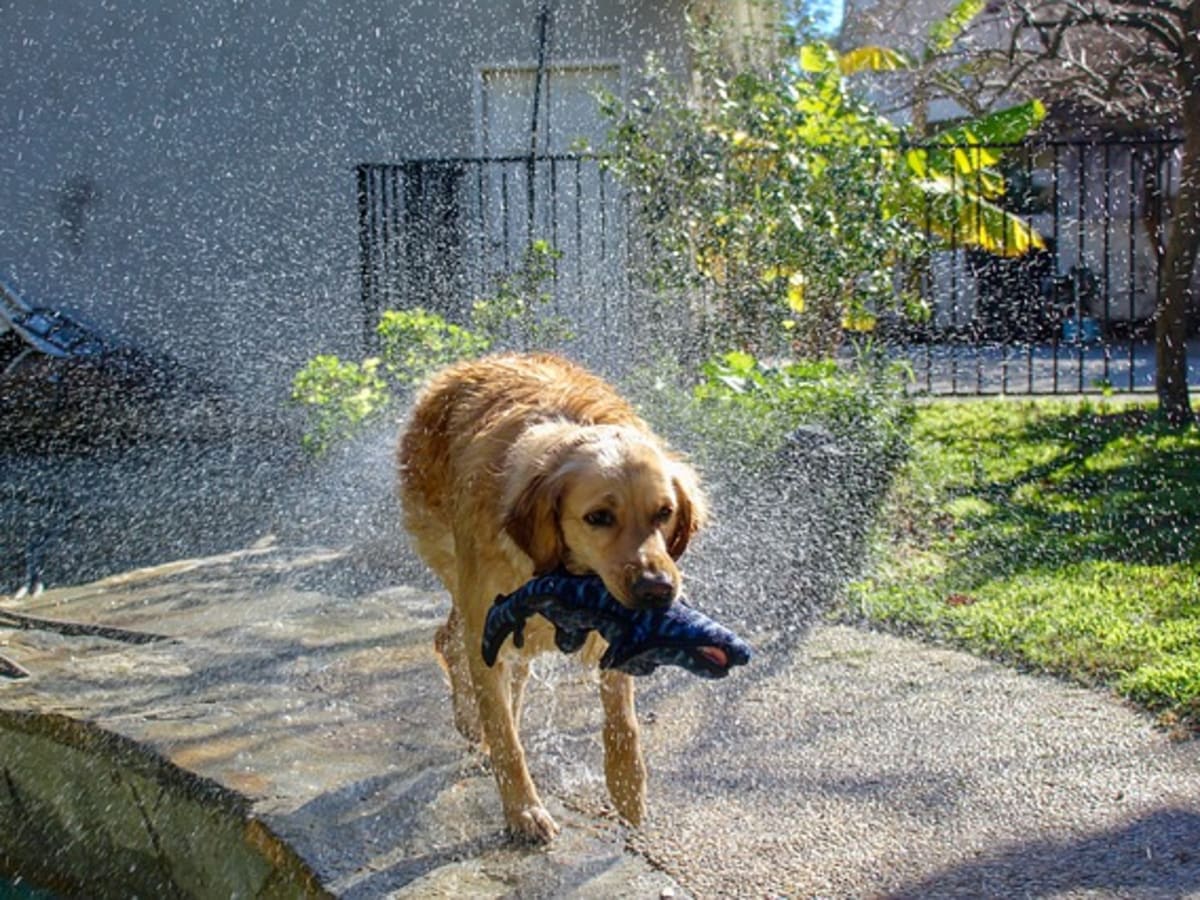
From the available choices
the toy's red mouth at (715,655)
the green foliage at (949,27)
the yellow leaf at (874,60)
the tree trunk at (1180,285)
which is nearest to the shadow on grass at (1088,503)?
the tree trunk at (1180,285)

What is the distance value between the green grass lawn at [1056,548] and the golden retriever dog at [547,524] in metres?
1.87

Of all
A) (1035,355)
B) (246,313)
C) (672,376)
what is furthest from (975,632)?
(1035,355)

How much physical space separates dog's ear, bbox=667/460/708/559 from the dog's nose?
41 centimetres

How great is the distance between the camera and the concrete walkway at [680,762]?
343 cm

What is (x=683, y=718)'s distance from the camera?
4.88 metres

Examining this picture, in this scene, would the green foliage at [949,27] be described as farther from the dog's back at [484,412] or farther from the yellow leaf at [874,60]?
the dog's back at [484,412]

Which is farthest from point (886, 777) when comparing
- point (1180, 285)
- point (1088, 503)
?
point (1180, 285)

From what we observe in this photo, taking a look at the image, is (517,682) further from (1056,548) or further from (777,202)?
(777,202)

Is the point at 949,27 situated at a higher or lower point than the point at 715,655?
higher

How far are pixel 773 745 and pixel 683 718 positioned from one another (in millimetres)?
389

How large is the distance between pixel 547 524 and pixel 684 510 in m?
0.38

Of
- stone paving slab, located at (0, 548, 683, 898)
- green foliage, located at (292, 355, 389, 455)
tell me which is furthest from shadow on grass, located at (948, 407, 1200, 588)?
green foliage, located at (292, 355, 389, 455)

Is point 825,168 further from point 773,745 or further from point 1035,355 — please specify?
point 1035,355

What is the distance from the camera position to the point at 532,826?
3.40 m
